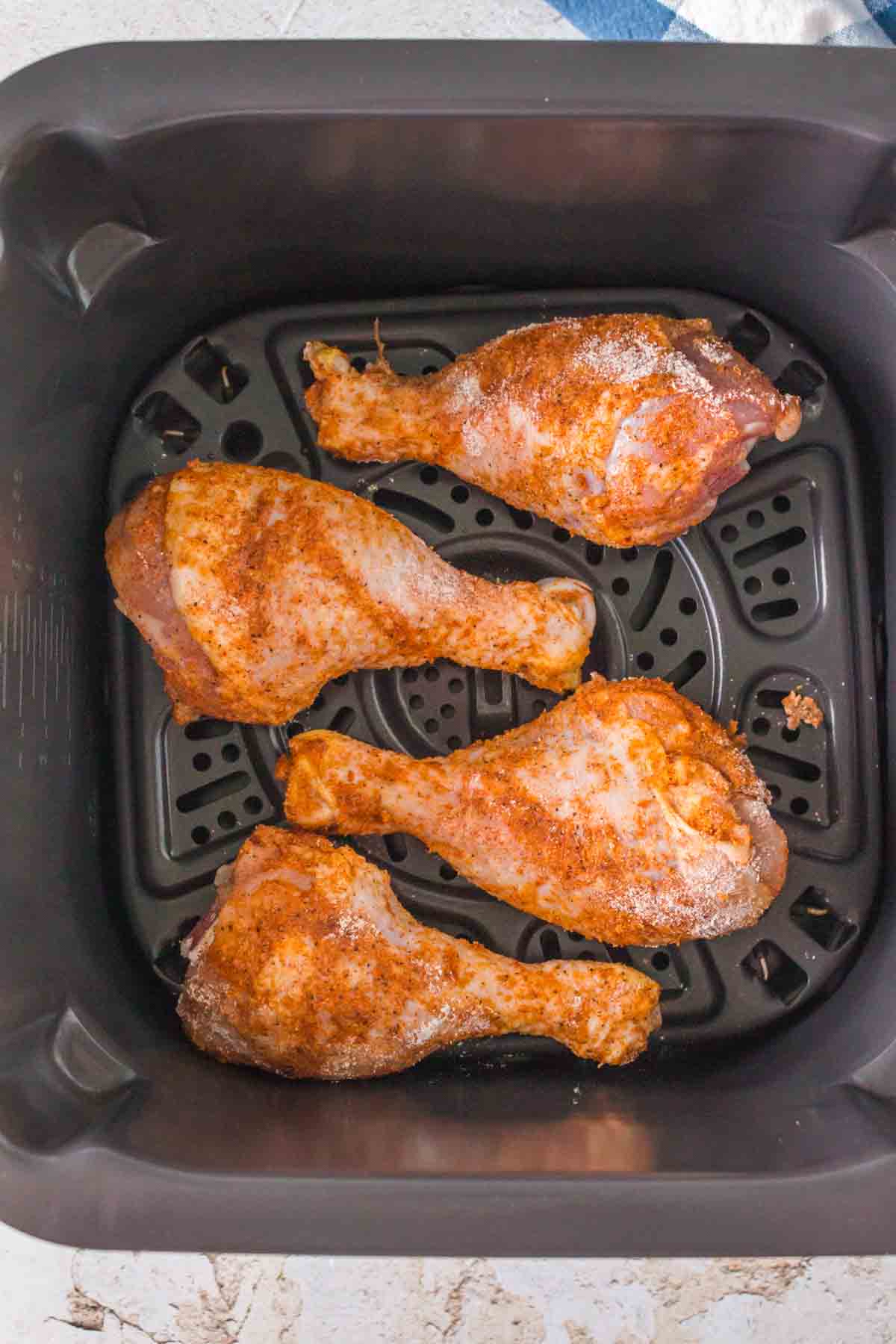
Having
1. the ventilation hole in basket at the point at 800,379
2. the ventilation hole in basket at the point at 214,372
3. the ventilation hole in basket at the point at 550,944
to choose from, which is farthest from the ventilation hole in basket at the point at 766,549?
the ventilation hole in basket at the point at 214,372

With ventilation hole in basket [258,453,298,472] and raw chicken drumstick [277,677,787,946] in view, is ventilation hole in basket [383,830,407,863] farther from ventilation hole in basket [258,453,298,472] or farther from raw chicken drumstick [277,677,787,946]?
ventilation hole in basket [258,453,298,472]

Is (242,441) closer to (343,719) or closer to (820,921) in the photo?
(343,719)

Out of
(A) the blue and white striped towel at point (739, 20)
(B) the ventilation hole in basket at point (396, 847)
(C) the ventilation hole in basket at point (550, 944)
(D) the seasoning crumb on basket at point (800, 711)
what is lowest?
(C) the ventilation hole in basket at point (550, 944)

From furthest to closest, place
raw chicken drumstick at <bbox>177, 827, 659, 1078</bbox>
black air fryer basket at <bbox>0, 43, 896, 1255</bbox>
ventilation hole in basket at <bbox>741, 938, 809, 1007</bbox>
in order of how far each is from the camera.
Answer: ventilation hole in basket at <bbox>741, 938, 809, 1007</bbox>, raw chicken drumstick at <bbox>177, 827, 659, 1078</bbox>, black air fryer basket at <bbox>0, 43, 896, 1255</bbox>

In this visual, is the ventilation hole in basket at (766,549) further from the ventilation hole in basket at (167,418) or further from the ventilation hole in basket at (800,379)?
the ventilation hole in basket at (167,418)

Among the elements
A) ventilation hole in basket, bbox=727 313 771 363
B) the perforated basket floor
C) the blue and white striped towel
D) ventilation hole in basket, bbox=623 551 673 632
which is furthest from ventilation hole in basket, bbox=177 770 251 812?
the blue and white striped towel
